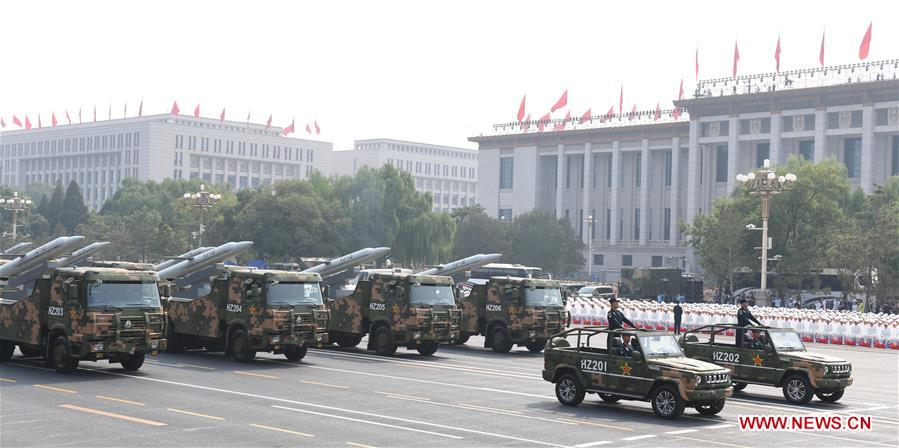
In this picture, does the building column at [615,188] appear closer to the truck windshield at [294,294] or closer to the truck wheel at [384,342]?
the truck wheel at [384,342]

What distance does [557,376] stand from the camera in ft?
65.6

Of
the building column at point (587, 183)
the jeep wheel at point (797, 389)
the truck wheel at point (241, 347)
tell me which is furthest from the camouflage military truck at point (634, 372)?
the building column at point (587, 183)

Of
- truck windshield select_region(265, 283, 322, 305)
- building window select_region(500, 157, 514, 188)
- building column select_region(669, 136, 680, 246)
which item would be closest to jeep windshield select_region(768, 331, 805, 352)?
truck windshield select_region(265, 283, 322, 305)

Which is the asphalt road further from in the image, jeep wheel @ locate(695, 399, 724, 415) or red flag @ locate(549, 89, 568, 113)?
red flag @ locate(549, 89, 568, 113)

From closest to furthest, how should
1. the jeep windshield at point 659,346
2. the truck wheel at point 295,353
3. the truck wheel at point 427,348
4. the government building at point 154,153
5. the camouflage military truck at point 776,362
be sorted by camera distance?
the jeep windshield at point 659,346 → the camouflage military truck at point 776,362 → the truck wheel at point 295,353 → the truck wheel at point 427,348 → the government building at point 154,153

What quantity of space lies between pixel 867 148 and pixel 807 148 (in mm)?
5994

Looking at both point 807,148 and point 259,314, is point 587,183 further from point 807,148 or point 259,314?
point 259,314

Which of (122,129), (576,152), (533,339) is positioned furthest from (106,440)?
(122,129)

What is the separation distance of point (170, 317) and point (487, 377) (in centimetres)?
909

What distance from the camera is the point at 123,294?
2311cm

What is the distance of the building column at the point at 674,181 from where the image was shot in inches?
3853

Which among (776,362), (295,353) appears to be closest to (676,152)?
(295,353)

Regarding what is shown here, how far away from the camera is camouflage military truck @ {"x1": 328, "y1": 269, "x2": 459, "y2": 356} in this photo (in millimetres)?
29438

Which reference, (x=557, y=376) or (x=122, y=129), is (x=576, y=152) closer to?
(x=122, y=129)
